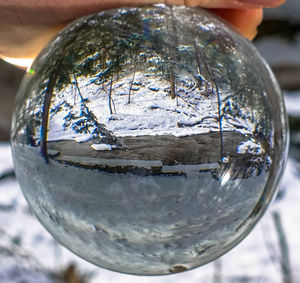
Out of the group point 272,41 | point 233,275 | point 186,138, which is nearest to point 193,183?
point 186,138

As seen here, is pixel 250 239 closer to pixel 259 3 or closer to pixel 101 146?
pixel 259 3

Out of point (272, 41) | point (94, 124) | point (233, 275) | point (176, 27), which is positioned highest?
point (272, 41)

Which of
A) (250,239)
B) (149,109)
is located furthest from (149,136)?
(250,239)

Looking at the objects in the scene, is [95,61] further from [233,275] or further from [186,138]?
[233,275]

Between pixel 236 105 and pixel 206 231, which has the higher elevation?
pixel 236 105

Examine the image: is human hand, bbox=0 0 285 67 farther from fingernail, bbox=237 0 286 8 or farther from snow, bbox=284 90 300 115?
snow, bbox=284 90 300 115

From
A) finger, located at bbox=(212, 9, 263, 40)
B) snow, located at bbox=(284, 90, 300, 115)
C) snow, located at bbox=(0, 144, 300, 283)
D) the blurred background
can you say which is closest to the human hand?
finger, located at bbox=(212, 9, 263, 40)

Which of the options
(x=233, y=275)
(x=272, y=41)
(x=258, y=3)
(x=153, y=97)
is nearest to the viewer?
(x=153, y=97)
